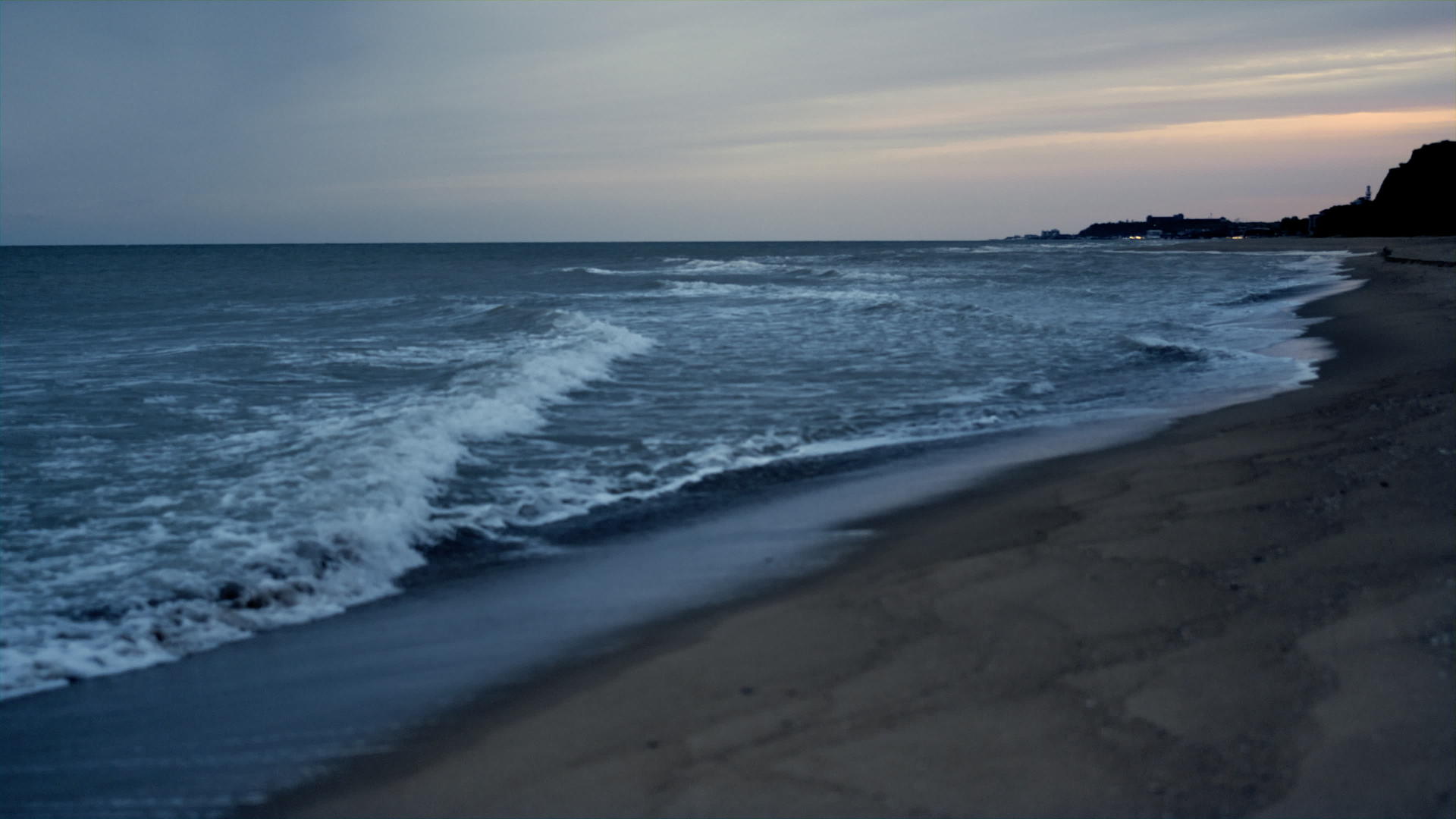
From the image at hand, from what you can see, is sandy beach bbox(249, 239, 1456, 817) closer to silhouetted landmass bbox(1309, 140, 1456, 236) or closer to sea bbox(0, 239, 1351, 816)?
sea bbox(0, 239, 1351, 816)

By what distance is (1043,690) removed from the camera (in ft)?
→ 11.4

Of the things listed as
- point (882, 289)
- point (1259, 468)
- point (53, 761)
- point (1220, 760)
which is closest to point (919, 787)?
point (1220, 760)

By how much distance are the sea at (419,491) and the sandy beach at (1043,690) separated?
50 centimetres

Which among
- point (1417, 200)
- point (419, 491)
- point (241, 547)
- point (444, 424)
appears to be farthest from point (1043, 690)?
point (1417, 200)

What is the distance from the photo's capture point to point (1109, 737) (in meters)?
3.11

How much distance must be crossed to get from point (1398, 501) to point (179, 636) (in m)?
6.12

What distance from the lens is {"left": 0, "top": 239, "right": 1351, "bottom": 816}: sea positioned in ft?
13.5

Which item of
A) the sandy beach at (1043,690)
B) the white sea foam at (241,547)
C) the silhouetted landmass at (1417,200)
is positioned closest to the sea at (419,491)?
the white sea foam at (241,547)

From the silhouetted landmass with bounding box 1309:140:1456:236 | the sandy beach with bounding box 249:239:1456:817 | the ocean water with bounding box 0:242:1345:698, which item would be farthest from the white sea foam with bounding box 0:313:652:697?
the silhouetted landmass with bounding box 1309:140:1456:236

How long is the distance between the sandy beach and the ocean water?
1.87 meters

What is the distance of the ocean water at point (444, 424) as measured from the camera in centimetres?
555

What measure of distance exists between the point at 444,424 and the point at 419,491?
228 cm

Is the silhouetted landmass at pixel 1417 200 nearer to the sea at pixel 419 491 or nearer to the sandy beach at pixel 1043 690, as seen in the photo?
the sea at pixel 419 491

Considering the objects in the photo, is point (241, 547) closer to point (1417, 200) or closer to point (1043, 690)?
point (1043, 690)
